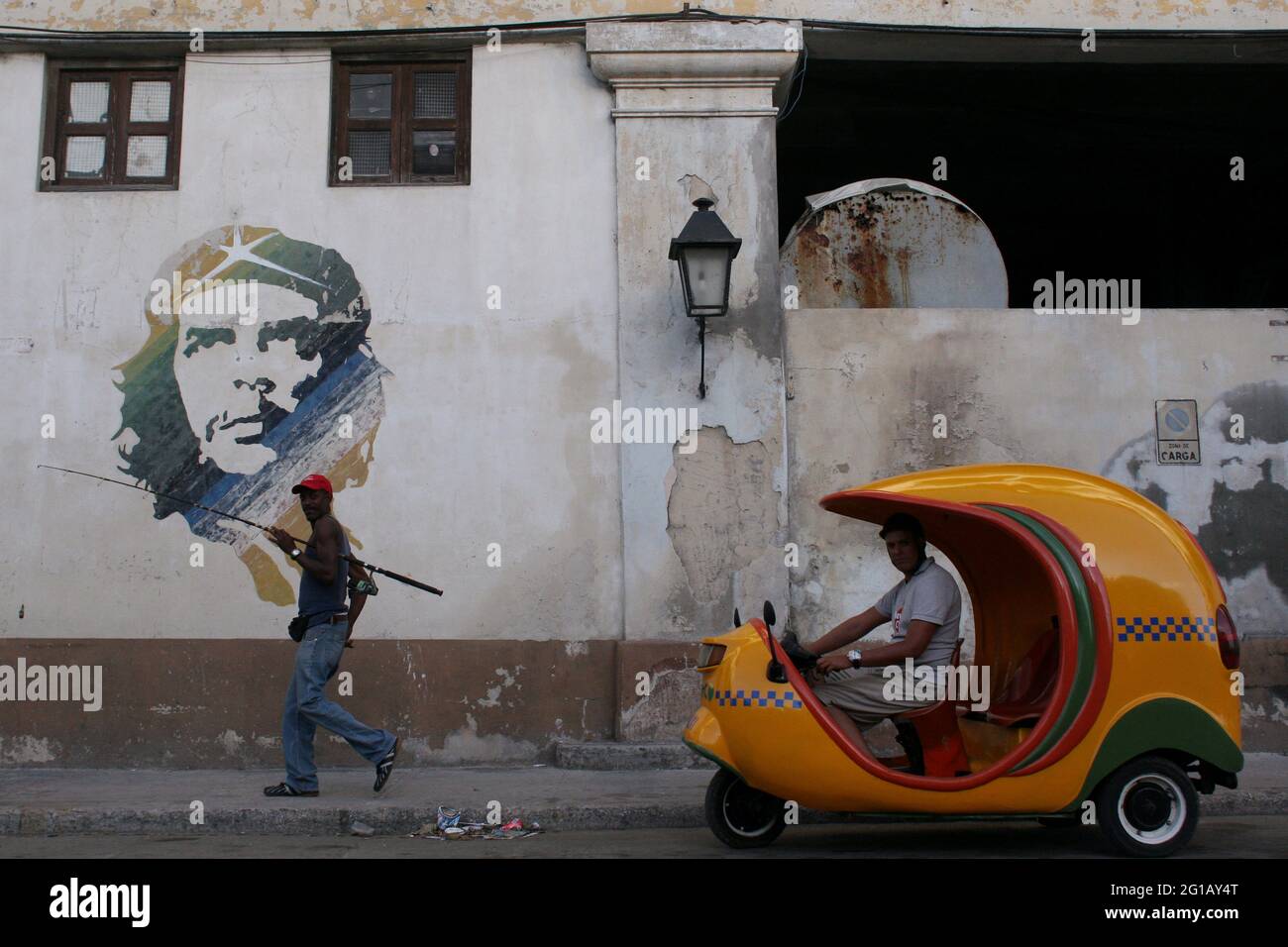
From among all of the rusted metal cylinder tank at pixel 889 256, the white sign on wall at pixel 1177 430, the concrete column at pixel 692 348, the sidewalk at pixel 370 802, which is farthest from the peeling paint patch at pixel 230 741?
the white sign on wall at pixel 1177 430

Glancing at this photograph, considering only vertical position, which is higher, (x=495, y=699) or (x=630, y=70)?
(x=630, y=70)

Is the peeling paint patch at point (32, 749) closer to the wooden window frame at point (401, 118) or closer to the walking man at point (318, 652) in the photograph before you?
the walking man at point (318, 652)

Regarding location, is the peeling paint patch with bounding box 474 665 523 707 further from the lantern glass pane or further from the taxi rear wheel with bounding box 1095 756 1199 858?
the taxi rear wheel with bounding box 1095 756 1199 858

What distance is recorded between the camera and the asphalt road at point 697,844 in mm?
5734

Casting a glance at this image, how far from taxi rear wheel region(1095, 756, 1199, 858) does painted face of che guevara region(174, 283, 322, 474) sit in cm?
586

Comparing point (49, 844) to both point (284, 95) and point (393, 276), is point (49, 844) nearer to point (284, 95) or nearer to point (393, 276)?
point (393, 276)

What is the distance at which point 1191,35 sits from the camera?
915 cm

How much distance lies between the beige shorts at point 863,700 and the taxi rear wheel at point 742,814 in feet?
1.89

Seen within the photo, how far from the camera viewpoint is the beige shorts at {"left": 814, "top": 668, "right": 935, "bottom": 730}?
5.58 m

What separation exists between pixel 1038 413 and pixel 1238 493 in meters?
1.50

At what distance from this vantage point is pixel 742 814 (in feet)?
19.1

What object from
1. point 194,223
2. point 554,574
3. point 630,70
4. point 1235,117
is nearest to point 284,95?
point 194,223

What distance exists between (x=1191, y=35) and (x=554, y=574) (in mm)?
6121
